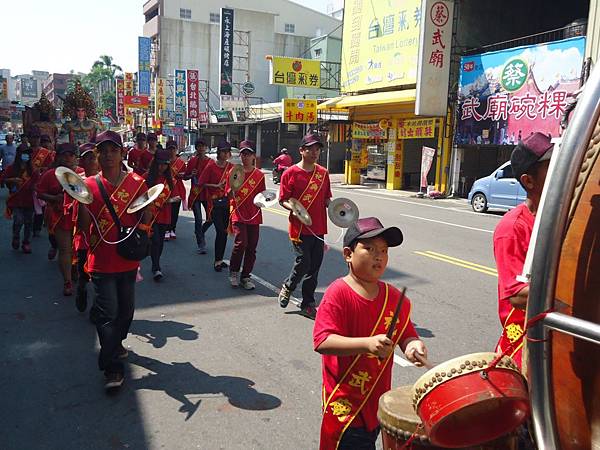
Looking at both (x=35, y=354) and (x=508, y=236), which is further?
(x=35, y=354)

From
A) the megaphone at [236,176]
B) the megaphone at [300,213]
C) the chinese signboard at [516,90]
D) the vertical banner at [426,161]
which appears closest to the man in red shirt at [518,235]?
the megaphone at [300,213]

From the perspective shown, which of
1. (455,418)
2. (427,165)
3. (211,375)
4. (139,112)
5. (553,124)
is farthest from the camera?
(139,112)

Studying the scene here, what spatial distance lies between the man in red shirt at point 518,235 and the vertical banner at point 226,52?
3843cm

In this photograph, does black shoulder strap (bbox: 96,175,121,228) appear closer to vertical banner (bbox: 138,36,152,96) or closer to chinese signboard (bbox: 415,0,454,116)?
chinese signboard (bbox: 415,0,454,116)

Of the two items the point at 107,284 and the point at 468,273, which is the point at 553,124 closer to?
the point at 468,273

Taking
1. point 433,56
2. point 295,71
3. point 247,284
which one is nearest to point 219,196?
point 247,284

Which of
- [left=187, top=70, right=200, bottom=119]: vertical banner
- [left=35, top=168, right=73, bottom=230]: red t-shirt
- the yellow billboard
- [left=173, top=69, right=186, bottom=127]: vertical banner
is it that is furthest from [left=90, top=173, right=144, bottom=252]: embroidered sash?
[left=173, top=69, right=186, bottom=127]: vertical banner

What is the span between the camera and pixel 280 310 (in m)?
6.04

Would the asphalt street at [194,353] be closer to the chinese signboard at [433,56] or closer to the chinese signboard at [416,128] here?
the chinese signboard at [433,56]

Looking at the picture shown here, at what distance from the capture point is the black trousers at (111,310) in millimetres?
3996

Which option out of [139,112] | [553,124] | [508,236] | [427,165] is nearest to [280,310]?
[508,236]

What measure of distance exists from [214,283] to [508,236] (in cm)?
517

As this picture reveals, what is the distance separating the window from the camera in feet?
182

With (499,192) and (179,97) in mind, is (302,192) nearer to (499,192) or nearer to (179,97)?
(499,192)
